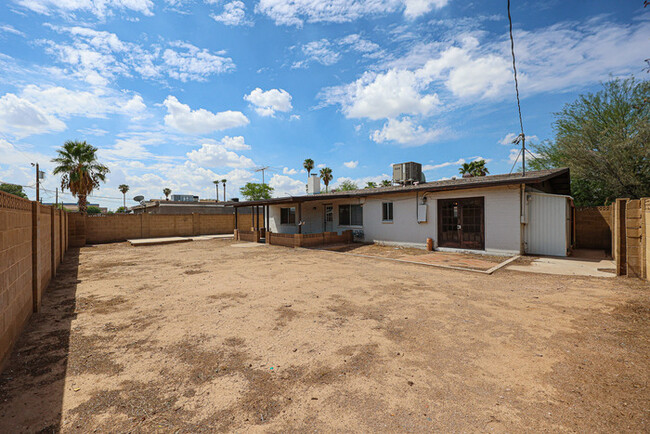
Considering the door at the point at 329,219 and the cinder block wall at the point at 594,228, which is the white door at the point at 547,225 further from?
the door at the point at 329,219

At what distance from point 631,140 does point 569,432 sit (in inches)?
671

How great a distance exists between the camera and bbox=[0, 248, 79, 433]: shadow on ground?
7.97 ft

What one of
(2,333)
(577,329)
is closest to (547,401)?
(577,329)

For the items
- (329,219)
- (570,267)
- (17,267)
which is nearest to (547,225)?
(570,267)

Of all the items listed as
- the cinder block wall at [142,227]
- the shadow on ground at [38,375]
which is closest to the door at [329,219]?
the cinder block wall at [142,227]

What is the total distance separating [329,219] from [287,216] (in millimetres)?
3806

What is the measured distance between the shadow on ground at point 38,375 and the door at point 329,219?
14.2m

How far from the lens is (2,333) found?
10.7ft

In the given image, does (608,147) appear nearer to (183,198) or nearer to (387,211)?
(387,211)

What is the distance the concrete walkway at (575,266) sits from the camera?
773cm

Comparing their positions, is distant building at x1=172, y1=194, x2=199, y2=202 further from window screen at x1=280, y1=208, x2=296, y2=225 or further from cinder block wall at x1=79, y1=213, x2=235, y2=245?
window screen at x1=280, y1=208, x2=296, y2=225

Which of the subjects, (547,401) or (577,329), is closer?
(547,401)

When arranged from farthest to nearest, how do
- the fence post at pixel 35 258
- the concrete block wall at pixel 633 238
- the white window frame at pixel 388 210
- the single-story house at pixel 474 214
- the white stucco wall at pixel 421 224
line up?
the white window frame at pixel 388 210
the white stucco wall at pixel 421 224
the single-story house at pixel 474 214
the concrete block wall at pixel 633 238
the fence post at pixel 35 258

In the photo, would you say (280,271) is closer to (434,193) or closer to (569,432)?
(569,432)
